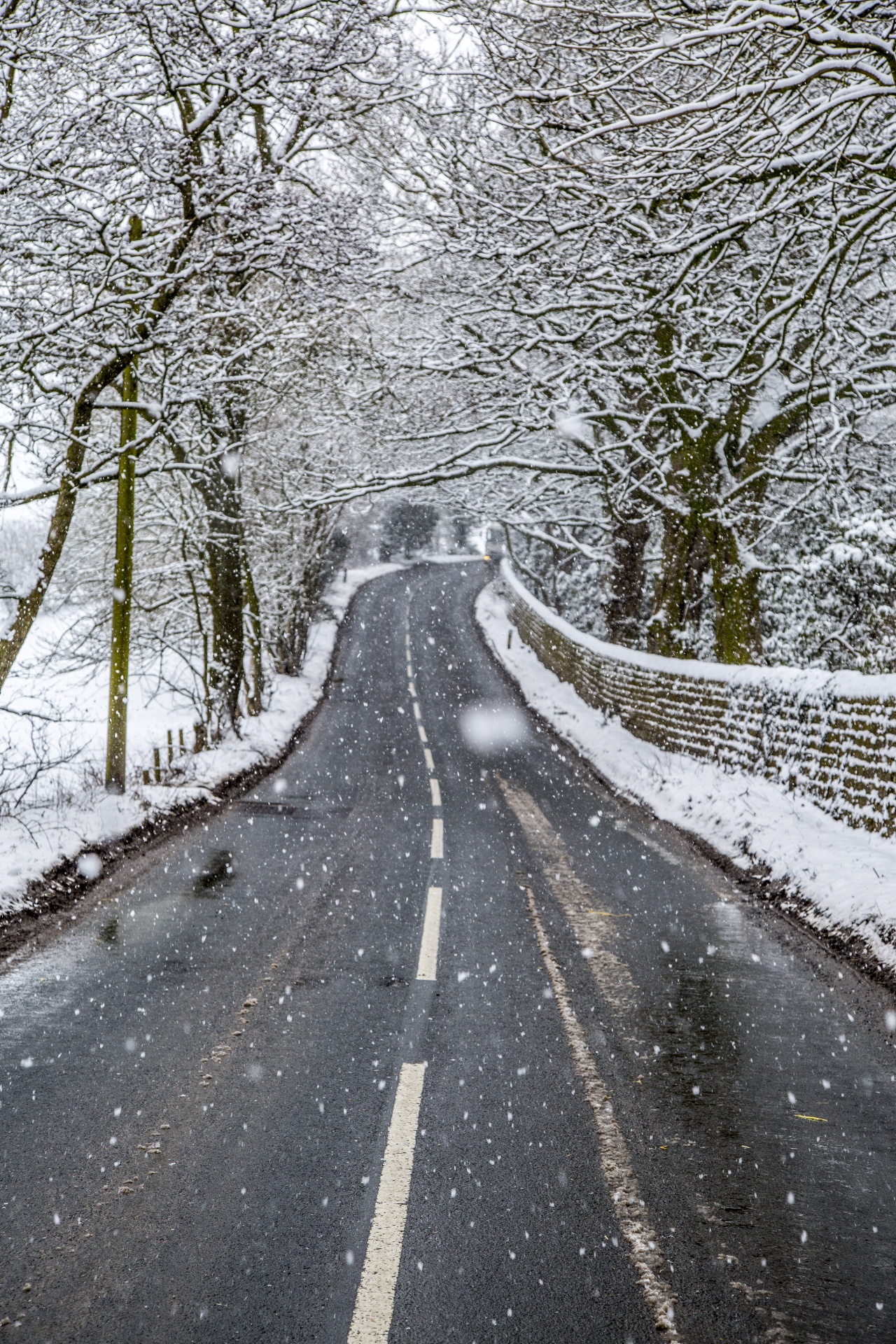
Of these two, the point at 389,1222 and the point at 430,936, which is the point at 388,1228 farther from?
the point at 430,936

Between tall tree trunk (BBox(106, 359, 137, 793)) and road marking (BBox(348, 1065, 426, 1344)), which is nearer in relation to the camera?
road marking (BBox(348, 1065, 426, 1344))

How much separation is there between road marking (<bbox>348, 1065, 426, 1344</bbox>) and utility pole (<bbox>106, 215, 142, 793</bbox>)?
8.36m

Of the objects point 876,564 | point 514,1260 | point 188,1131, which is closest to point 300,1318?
point 514,1260

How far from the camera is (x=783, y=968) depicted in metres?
6.52

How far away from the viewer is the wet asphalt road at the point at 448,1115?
301 cm

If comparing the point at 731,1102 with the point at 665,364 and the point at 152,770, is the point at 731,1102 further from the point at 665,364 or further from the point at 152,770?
the point at 665,364

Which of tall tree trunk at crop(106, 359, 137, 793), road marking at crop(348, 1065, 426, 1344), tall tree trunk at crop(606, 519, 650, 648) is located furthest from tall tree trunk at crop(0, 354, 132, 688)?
tall tree trunk at crop(606, 519, 650, 648)

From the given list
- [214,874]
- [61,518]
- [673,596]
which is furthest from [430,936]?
[673,596]

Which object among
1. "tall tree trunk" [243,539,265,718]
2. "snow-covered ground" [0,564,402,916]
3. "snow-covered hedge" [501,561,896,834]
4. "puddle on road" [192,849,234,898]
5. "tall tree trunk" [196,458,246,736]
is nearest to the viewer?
"puddle on road" [192,849,234,898]

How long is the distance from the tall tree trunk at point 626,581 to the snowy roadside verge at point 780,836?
5.40 m

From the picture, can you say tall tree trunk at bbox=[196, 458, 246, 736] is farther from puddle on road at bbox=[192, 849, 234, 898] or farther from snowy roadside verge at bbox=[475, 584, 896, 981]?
puddle on road at bbox=[192, 849, 234, 898]

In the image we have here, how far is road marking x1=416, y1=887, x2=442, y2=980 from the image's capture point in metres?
6.26

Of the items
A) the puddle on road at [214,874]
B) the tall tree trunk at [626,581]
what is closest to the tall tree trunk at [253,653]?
the tall tree trunk at [626,581]

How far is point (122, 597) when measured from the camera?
1215cm
